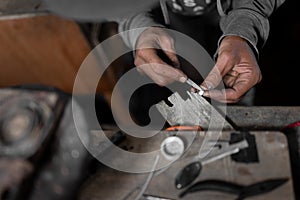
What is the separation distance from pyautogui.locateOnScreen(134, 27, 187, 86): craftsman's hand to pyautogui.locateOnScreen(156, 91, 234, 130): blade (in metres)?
0.08

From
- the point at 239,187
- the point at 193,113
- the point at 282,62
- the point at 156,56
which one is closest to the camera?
the point at 239,187

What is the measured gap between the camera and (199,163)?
77 centimetres

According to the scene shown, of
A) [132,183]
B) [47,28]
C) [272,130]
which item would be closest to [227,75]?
[272,130]

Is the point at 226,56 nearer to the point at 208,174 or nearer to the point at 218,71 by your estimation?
the point at 218,71

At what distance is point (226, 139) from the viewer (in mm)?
794

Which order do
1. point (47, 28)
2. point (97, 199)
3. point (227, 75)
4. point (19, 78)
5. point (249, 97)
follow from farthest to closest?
point (19, 78) < point (47, 28) < point (249, 97) < point (227, 75) < point (97, 199)

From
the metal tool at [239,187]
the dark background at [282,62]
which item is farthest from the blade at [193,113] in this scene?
the dark background at [282,62]

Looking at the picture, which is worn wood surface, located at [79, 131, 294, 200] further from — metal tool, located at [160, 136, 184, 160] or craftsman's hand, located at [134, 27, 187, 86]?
craftsman's hand, located at [134, 27, 187, 86]

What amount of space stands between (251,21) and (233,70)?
15cm

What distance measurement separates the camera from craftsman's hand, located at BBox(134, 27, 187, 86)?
37.5 inches

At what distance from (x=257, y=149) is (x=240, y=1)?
18.6 inches

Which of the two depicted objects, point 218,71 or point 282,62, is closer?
point 218,71

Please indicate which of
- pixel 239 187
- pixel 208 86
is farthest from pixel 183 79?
pixel 239 187

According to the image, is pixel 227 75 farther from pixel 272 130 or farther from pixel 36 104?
pixel 36 104
